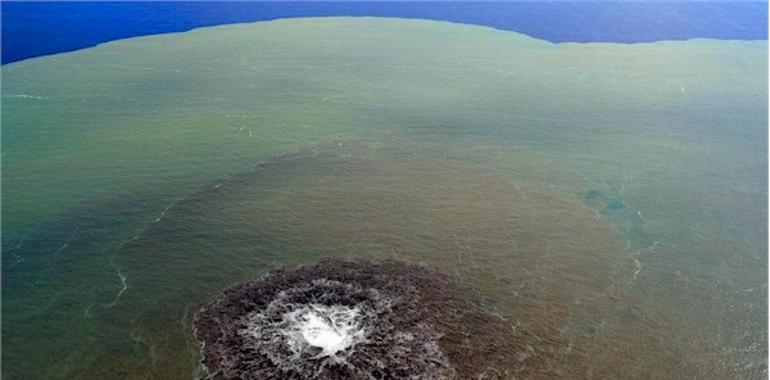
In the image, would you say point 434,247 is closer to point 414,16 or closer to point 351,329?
point 351,329

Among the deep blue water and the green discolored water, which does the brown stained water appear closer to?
the green discolored water

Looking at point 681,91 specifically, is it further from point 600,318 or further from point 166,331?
point 166,331

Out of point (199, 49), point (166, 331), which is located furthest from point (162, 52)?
point (166, 331)

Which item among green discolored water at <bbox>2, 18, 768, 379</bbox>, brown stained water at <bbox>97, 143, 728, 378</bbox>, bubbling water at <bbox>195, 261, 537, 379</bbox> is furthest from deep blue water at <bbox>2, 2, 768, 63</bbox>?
bubbling water at <bbox>195, 261, 537, 379</bbox>

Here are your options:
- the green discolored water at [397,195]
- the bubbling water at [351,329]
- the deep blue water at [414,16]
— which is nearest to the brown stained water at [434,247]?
the green discolored water at [397,195]

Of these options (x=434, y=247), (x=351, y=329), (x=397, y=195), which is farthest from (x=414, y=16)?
(x=351, y=329)

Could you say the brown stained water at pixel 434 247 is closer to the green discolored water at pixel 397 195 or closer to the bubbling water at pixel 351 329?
the green discolored water at pixel 397 195
